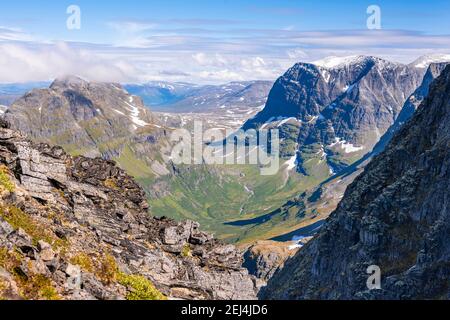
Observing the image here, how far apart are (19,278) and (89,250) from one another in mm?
14690

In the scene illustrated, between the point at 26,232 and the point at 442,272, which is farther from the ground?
the point at 26,232

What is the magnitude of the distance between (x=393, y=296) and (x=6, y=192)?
13255cm

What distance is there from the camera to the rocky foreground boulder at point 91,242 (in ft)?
164

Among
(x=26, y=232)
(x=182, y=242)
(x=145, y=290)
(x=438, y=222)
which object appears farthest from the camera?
(x=438, y=222)

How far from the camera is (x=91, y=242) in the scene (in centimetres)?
6519

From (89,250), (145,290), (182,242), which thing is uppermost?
(89,250)

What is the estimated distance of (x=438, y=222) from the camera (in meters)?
174

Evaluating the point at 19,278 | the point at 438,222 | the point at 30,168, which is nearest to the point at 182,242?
the point at 30,168

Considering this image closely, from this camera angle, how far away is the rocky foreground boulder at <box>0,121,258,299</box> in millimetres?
49894
